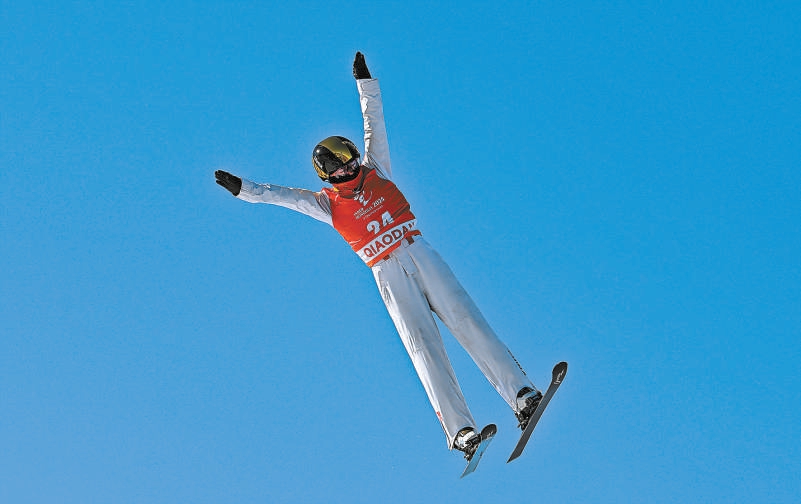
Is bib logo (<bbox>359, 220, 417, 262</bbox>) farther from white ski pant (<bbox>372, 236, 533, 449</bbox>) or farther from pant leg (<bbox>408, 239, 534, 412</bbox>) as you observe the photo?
pant leg (<bbox>408, 239, 534, 412</bbox>)

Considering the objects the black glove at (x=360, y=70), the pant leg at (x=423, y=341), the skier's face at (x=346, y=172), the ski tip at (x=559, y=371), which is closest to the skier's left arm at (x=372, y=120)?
the black glove at (x=360, y=70)

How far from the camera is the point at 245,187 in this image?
16.1 meters

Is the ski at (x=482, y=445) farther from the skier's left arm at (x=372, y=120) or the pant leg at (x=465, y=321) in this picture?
the skier's left arm at (x=372, y=120)

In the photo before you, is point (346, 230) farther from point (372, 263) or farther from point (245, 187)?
point (245, 187)

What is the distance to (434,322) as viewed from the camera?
16.8 m

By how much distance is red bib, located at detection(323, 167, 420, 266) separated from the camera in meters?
16.8

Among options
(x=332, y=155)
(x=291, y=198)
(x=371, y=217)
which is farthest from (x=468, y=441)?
(x=332, y=155)

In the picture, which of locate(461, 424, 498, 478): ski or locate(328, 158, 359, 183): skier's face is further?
locate(328, 158, 359, 183): skier's face

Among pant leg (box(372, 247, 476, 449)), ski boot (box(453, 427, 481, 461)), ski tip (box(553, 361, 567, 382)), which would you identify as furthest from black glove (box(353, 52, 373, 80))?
ski boot (box(453, 427, 481, 461))

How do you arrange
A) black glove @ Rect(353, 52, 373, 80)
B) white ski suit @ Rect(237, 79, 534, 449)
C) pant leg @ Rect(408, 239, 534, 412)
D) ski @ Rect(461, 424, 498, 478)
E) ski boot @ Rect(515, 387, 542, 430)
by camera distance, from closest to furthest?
ski @ Rect(461, 424, 498, 478), ski boot @ Rect(515, 387, 542, 430), white ski suit @ Rect(237, 79, 534, 449), pant leg @ Rect(408, 239, 534, 412), black glove @ Rect(353, 52, 373, 80)

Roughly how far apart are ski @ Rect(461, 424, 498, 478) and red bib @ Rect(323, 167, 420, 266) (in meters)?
3.61

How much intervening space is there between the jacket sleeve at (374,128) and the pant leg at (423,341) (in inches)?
67.0

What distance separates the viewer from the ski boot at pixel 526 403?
16.2m

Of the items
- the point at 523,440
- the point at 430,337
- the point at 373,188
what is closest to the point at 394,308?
the point at 430,337
